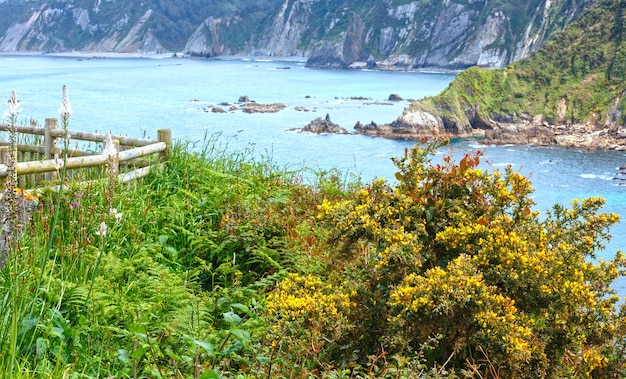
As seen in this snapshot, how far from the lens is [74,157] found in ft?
25.1

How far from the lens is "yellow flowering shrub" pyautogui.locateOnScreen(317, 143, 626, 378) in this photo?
4.22 m

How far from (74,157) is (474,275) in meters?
5.13

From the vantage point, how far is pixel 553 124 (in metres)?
93.0

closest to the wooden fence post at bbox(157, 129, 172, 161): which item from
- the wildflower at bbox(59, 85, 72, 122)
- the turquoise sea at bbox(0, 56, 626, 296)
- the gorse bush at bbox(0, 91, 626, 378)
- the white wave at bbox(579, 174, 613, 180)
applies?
the gorse bush at bbox(0, 91, 626, 378)

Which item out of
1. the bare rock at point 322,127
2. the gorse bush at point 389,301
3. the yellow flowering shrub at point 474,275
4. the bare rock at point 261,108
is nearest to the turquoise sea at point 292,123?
the bare rock at point 261,108

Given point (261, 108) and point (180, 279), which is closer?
point (180, 279)

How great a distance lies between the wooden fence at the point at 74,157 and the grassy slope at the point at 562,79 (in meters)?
74.8

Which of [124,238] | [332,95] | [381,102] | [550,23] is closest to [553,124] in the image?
[381,102]

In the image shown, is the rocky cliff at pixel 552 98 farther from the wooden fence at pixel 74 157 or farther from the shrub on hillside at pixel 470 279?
the shrub on hillside at pixel 470 279

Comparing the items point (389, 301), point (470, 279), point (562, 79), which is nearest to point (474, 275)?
point (470, 279)

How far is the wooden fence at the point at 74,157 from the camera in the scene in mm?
6578

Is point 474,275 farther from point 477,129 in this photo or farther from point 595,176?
point 477,129

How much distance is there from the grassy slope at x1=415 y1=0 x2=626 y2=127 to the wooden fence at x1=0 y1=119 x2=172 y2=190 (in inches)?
2946

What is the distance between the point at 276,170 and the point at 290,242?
9.37 ft
